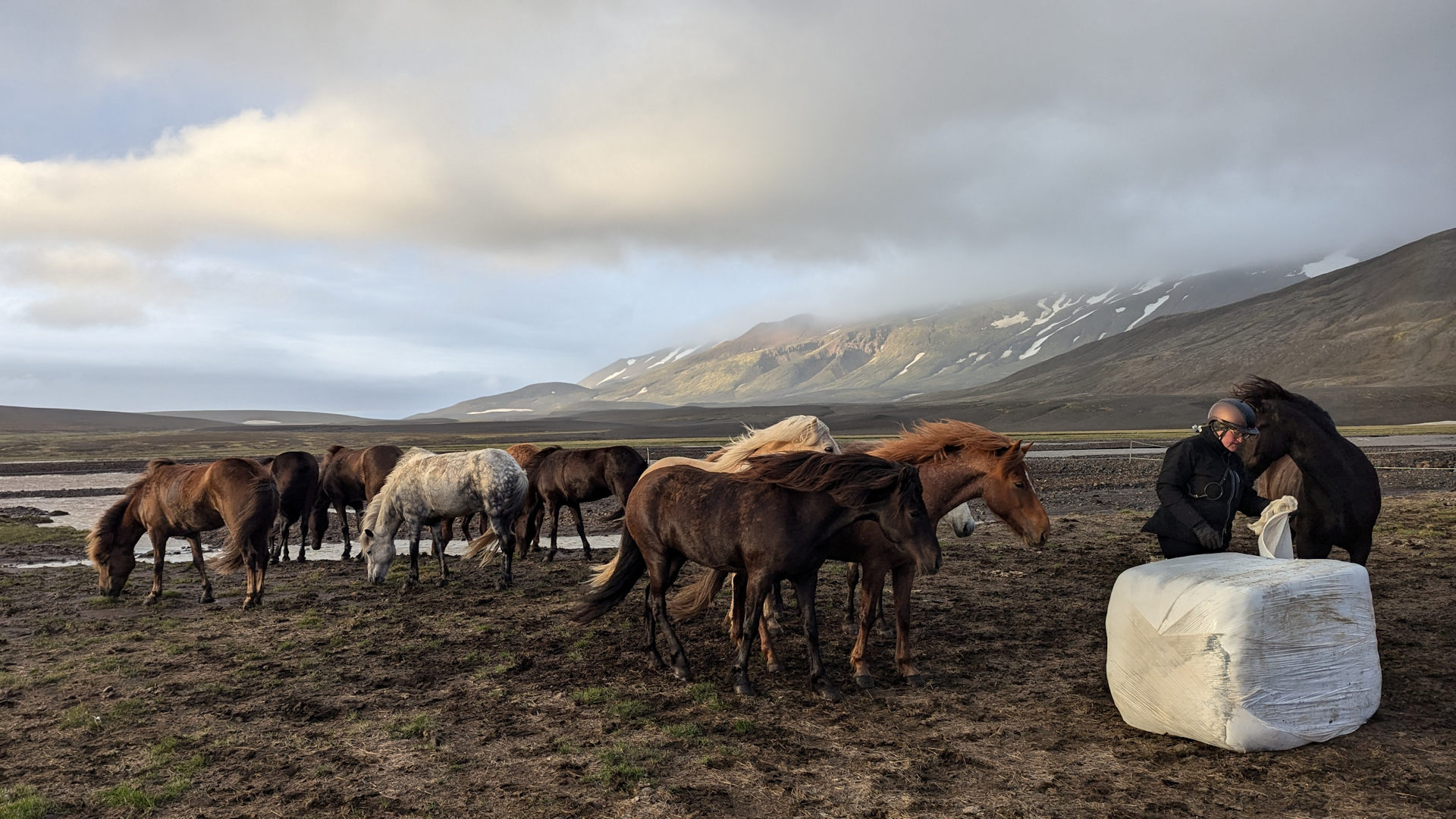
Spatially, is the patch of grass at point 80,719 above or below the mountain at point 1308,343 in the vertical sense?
below

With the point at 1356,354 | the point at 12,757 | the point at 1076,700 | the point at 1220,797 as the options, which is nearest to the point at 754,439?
the point at 1076,700

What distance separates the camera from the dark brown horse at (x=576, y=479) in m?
13.4

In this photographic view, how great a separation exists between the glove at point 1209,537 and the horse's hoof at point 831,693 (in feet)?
9.64

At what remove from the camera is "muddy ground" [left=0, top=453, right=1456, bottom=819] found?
4738 millimetres

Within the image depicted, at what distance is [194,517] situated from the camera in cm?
1036

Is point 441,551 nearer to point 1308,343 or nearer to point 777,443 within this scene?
point 777,443

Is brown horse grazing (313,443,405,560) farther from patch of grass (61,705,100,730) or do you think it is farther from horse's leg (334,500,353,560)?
patch of grass (61,705,100,730)

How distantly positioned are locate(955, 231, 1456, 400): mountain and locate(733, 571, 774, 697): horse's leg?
118 metres

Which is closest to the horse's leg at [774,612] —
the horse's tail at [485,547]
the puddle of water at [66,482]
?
the horse's tail at [485,547]

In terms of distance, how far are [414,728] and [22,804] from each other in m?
2.21

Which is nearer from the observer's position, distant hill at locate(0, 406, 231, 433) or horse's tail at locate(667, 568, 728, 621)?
horse's tail at locate(667, 568, 728, 621)

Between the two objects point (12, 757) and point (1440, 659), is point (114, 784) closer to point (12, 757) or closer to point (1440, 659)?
point (12, 757)

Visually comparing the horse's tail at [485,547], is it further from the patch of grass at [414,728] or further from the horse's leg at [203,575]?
the patch of grass at [414,728]

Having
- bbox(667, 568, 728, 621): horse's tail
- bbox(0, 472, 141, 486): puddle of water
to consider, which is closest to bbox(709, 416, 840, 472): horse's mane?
bbox(667, 568, 728, 621): horse's tail
